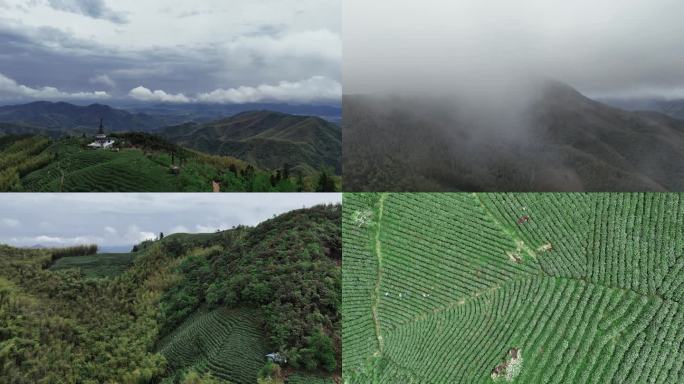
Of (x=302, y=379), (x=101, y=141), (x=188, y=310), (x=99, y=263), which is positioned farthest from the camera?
(x=99, y=263)

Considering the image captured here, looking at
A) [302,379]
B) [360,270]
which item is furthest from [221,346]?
[360,270]

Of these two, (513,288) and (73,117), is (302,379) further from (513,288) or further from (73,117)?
(73,117)

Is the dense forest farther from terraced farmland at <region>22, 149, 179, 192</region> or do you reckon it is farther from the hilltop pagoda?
the hilltop pagoda

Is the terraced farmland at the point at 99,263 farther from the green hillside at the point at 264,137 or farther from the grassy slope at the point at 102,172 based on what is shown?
the green hillside at the point at 264,137

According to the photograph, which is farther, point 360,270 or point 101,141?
point 360,270

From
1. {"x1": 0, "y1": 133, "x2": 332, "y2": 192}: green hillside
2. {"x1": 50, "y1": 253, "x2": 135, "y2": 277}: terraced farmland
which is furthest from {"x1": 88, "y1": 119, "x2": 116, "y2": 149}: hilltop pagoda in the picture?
{"x1": 50, "y1": 253, "x2": 135, "y2": 277}: terraced farmland

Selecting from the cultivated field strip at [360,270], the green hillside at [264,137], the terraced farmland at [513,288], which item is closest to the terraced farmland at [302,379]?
the terraced farmland at [513,288]
